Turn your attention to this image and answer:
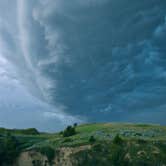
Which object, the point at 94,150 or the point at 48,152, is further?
the point at 48,152

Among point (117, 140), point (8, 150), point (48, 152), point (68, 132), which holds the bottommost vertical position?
point (48, 152)

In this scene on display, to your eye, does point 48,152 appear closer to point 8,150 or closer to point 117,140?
point 8,150

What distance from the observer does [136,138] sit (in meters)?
63.0

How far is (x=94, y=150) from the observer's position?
6241 cm

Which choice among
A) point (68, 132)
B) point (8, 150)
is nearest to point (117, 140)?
point (68, 132)

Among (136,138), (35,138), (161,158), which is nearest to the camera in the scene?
(161,158)

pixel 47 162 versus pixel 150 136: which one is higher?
pixel 150 136

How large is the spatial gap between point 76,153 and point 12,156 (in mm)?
14023

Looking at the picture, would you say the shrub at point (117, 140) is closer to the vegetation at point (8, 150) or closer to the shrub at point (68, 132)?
the shrub at point (68, 132)

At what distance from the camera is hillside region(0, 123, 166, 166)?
59.2 meters

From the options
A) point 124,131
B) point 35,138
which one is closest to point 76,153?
point 124,131

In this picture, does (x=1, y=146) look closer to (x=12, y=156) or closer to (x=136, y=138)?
(x=12, y=156)

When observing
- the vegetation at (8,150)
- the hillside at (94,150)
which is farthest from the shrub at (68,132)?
the vegetation at (8,150)

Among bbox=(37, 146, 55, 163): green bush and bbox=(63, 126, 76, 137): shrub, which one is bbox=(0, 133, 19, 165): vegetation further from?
bbox=(63, 126, 76, 137): shrub
